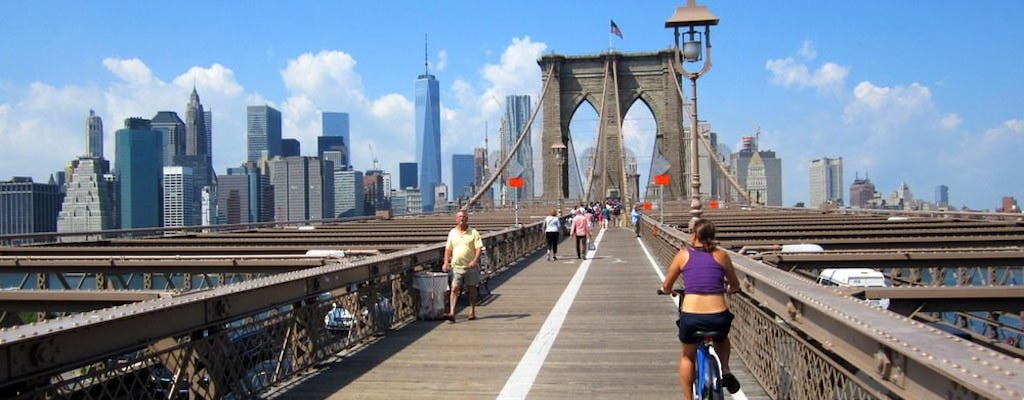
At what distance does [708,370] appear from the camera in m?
5.99

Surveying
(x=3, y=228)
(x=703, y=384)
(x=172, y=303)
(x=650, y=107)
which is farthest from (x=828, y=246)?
(x=3, y=228)

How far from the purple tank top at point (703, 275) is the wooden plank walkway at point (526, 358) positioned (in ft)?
4.17

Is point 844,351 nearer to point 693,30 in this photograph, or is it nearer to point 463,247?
point 463,247

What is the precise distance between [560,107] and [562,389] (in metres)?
97.0

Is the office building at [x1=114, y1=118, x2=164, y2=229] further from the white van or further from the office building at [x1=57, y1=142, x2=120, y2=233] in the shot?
the white van

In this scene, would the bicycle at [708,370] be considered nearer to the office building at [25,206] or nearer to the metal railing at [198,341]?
the metal railing at [198,341]

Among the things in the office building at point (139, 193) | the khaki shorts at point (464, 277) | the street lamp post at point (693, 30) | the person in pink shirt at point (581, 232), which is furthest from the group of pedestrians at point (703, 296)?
the office building at point (139, 193)

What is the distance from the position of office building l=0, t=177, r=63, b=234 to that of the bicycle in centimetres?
12695

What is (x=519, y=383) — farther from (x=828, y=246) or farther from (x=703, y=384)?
(x=828, y=246)

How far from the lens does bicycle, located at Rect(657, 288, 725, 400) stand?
5.99 metres

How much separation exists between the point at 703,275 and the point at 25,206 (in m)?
136

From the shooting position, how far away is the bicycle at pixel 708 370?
5.99 m

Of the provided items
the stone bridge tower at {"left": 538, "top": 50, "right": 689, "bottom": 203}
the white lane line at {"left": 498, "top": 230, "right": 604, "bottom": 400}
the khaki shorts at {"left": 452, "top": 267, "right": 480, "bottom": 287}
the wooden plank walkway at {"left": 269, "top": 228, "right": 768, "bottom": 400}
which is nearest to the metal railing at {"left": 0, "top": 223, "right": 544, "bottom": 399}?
the wooden plank walkway at {"left": 269, "top": 228, "right": 768, "bottom": 400}

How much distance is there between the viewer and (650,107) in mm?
106688
